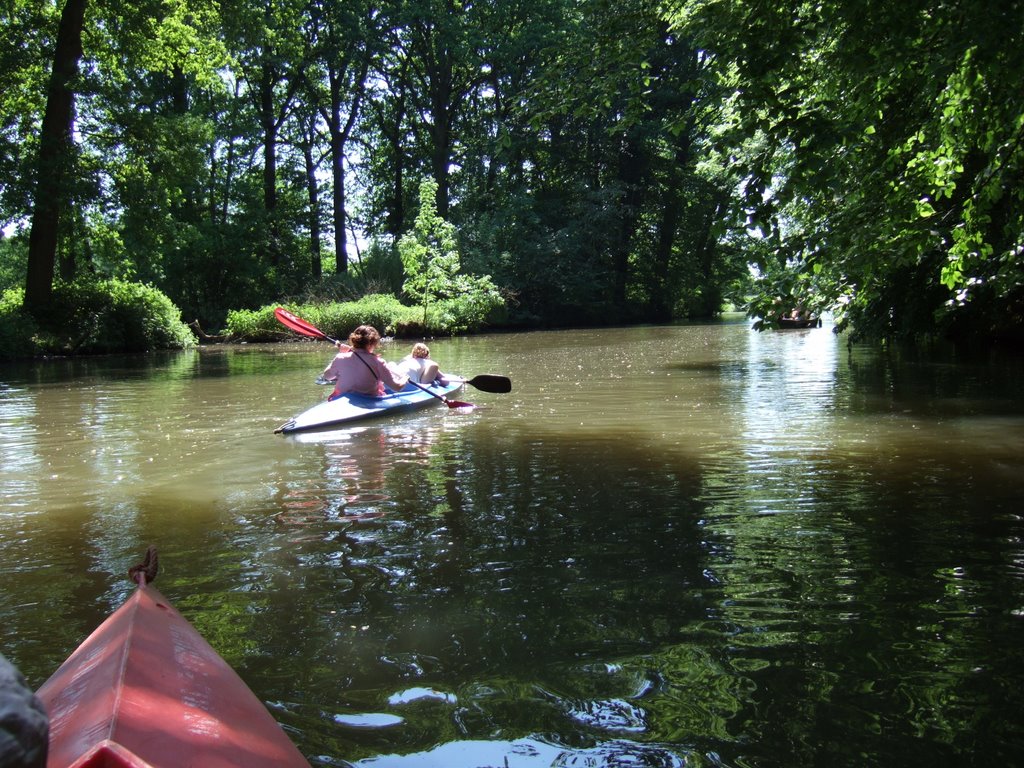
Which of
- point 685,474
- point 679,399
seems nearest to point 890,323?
point 679,399

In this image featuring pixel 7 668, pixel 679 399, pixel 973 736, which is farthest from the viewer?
pixel 679 399

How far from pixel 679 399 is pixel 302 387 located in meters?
6.13

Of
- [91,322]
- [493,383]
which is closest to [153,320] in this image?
[91,322]

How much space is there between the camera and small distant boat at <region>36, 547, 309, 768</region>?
1778 millimetres

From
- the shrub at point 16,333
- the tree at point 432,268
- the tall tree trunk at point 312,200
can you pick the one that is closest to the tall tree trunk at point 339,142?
the tall tree trunk at point 312,200

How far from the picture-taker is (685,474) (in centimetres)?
699

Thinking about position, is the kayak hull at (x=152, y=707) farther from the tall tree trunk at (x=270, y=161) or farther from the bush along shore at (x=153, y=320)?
the tall tree trunk at (x=270, y=161)

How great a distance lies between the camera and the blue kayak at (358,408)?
954 centimetres

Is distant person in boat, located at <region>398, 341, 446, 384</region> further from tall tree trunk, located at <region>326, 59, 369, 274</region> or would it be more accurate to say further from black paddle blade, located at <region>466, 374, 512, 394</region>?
tall tree trunk, located at <region>326, 59, 369, 274</region>

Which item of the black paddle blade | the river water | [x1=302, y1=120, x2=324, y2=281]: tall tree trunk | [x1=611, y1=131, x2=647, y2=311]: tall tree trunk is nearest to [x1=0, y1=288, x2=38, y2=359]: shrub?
the river water

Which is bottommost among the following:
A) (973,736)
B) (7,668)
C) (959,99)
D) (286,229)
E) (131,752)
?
(973,736)

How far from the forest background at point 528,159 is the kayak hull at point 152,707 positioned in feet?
11.0

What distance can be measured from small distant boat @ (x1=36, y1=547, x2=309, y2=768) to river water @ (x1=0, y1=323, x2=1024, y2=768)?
56 cm

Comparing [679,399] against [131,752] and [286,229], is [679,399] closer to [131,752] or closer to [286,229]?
[131,752]
